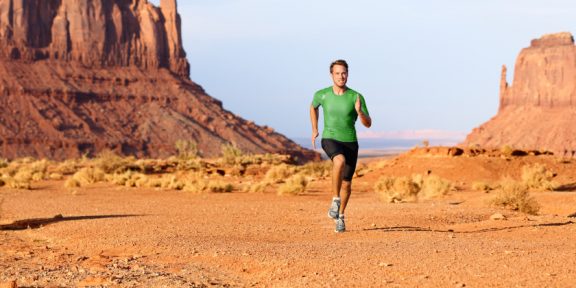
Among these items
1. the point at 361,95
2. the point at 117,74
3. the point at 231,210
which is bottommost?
the point at 231,210

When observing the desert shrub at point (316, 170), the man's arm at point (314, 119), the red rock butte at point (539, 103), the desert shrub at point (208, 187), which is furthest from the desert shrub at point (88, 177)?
the red rock butte at point (539, 103)

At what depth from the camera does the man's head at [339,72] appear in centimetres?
1134

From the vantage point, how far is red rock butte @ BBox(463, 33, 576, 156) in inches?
4407

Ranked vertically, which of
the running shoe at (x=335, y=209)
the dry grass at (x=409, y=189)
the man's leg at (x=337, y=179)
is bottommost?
the dry grass at (x=409, y=189)

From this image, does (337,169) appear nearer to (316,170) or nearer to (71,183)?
(71,183)

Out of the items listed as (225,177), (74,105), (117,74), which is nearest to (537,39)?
(117,74)

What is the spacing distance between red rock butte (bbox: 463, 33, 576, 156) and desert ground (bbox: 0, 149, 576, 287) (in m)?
94.8

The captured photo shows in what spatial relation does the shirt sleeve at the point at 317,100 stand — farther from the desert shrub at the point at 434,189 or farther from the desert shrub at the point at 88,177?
the desert shrub at the point at 88,177

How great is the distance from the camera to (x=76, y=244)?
11750 millimetres

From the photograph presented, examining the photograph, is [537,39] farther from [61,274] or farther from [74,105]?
[61,274]

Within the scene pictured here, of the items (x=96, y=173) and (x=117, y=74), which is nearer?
(x=96, y=173)

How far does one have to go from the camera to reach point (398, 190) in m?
24.4

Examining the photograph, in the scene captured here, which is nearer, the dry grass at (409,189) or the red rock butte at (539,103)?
the dry grass at (409,189)

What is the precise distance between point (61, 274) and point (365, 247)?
3.65 m
